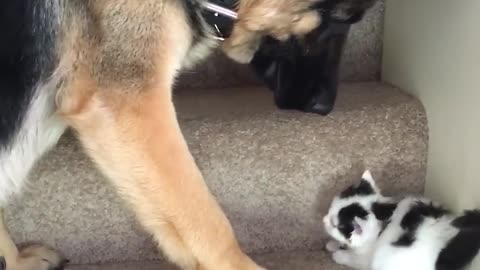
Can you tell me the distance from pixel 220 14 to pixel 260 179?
0.42 meters

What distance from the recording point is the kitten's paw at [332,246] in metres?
1.87

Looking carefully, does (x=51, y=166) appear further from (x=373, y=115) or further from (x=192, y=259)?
(x=373, y=115)

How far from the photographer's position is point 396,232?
170 cm

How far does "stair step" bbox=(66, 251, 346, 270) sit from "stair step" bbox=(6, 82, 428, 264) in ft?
0.07

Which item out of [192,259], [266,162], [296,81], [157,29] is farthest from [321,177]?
[157,29]

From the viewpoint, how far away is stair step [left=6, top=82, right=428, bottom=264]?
5.92 ft

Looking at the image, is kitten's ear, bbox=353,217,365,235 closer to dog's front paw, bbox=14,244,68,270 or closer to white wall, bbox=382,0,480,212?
white wall, bbox=382,0,480,212

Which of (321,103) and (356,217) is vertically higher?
(321,103)

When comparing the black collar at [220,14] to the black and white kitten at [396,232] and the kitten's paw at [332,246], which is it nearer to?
the black and white kitten at [396,232]

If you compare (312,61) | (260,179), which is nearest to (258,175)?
(260,179)

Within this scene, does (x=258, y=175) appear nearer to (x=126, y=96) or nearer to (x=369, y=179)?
(x=369, y=179)

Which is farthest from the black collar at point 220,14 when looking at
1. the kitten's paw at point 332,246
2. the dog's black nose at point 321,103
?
the kitten's paw at point 332,246

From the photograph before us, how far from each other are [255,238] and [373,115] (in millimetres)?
376

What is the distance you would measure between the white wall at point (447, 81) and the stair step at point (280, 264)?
0.29 metres
